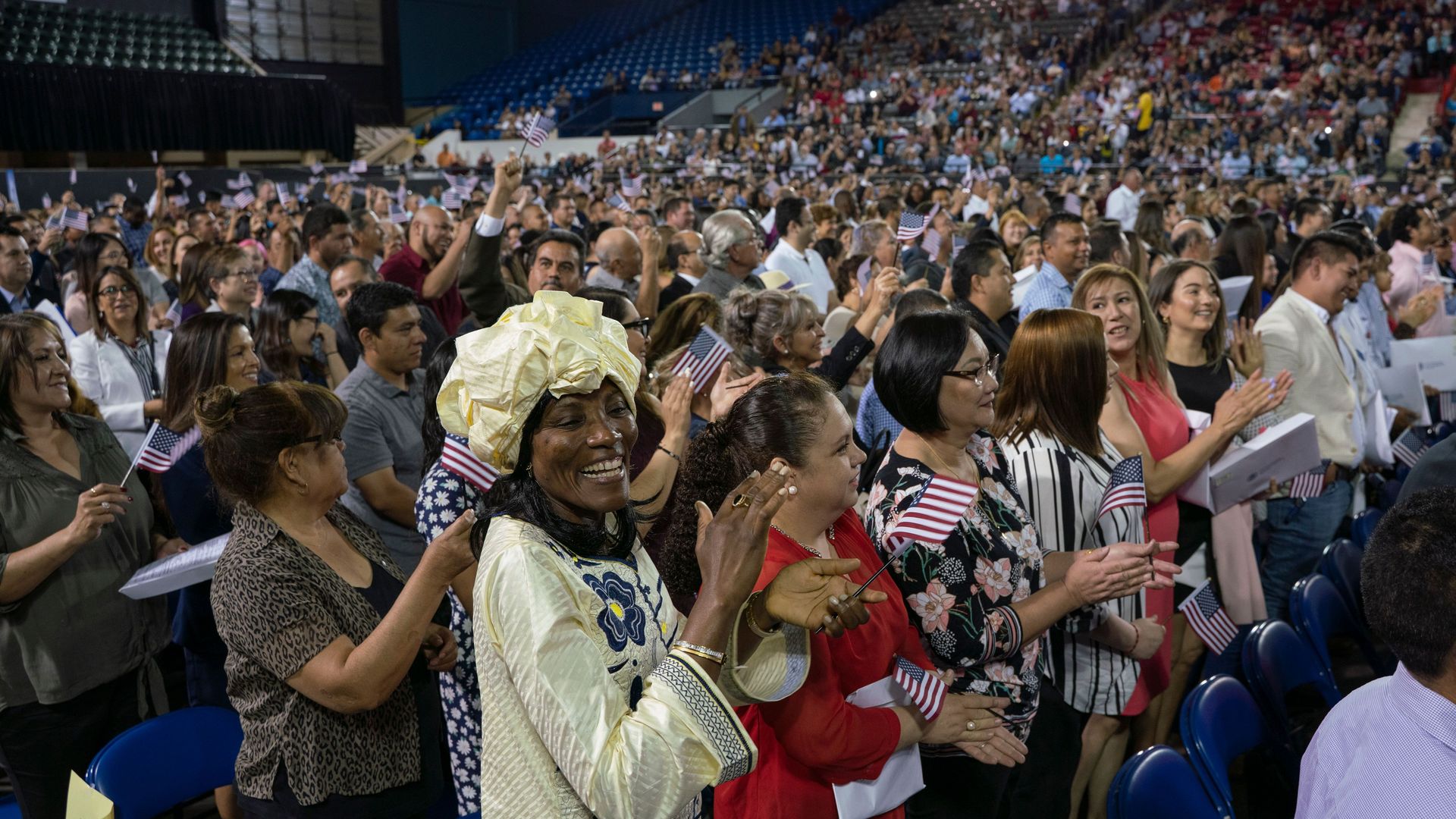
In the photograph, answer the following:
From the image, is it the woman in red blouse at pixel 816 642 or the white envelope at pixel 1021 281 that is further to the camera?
the white envelope at pixel 1021 281

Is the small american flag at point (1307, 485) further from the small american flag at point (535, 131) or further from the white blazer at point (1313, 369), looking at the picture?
the small american flag at point (535, 131)

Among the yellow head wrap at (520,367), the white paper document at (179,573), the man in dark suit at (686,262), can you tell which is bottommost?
the man in dark suit at (686,262)

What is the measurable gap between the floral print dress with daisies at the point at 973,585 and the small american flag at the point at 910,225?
2499 millimetres

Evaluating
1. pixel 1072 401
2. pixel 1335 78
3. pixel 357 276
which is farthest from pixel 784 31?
pixel 1072 401

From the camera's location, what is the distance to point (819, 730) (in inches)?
70.9

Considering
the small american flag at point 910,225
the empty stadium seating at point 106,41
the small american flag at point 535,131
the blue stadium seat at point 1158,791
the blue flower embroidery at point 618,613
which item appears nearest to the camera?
the blue flower embroidery at point 618,613

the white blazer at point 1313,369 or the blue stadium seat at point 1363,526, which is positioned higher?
the white blazer at point 1313,369

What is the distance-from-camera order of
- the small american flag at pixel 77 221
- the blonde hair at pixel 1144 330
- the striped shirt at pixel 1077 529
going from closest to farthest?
the striped shirt at pixel 1077 529
the blonde hair at pixel 1144 330
the small american flag at pixel 77 221

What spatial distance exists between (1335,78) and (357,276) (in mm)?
18120

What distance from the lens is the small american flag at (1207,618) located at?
9.21 ft

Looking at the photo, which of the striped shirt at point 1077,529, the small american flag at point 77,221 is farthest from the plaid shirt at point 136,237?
the striped shirt at point 1077,529

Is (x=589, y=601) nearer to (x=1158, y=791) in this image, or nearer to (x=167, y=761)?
(x=1158, y=791)

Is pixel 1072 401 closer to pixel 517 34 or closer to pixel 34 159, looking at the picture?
pixel 34 159

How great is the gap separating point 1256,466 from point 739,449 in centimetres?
189
